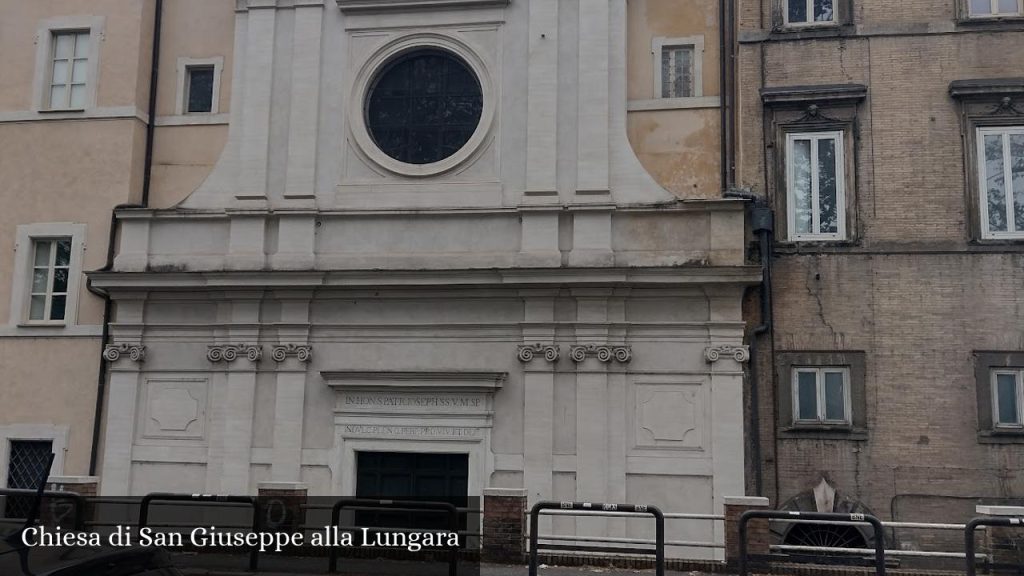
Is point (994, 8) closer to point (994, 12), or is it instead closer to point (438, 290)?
point (994, 12)

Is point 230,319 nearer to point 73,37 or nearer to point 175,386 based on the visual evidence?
point 175,386

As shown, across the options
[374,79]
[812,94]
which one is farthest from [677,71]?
[374,79]

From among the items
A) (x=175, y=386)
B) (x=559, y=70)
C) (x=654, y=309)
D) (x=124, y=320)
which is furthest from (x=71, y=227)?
(x=654, y=309)

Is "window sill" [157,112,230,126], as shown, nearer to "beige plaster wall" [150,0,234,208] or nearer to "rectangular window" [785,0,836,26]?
"beige plaster wall" [150,0,234,208]

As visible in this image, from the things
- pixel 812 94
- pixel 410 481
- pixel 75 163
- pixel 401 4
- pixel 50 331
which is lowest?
pixel 410 481

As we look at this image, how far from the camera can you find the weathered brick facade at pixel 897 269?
15469 mm

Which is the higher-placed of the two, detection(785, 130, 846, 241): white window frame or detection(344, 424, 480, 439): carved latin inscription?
detection(785, 130, 846, 241): white window frame

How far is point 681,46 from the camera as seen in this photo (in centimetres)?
1772

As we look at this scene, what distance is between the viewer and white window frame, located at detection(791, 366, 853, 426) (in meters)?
15.9

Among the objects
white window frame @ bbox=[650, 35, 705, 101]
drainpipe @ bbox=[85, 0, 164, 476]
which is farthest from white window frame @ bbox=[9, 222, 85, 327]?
white window frame @ bbox=[650, 35, 705, 101]

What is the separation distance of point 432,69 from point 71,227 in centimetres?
736

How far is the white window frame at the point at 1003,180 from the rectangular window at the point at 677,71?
4819 millimetres

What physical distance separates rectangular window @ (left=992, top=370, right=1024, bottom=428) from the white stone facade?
3.97 m

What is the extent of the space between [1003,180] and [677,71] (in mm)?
5679
